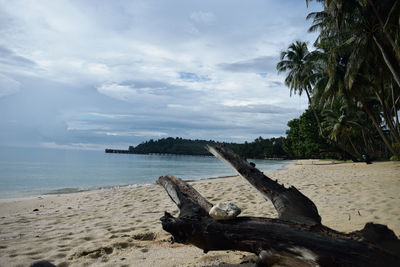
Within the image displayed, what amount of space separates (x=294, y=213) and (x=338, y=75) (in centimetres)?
1913

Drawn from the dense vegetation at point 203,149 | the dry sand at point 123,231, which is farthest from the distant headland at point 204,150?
the dry sand at point 123,231

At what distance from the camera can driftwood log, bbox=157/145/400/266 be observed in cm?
204

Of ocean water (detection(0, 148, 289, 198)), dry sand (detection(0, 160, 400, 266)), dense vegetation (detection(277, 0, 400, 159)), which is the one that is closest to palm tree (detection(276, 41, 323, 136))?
dense vegetation (detection(277, 0, 400, 159))

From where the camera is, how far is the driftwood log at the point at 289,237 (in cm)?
204

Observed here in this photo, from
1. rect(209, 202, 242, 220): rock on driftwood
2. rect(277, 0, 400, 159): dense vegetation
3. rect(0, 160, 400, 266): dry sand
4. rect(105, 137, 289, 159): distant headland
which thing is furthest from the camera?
rect(105, 137, 289, 159): distant headland

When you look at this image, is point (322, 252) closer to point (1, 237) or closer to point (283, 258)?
point (283, 258)

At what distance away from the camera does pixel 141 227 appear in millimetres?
4969

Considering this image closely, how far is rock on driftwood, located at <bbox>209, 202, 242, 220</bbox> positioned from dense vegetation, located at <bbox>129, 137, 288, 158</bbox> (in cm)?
5079

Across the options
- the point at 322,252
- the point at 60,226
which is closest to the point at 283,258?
the point at 322,252

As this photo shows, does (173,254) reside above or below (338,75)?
below

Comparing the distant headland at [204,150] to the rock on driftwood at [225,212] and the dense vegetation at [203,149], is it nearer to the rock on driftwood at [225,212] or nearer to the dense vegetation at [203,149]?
the dense vegetation at [203,149]

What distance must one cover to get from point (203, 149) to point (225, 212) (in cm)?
7023

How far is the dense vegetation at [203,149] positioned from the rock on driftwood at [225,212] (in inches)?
2000

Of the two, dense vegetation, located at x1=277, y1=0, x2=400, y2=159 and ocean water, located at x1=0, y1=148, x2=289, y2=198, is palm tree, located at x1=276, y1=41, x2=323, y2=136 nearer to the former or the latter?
dense vegetation, located at x1=277, y1=0, x2=400, y2=159
